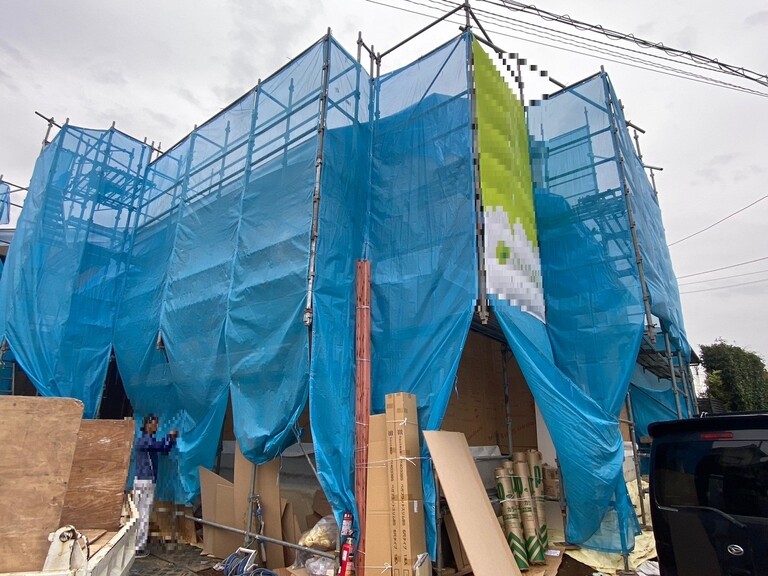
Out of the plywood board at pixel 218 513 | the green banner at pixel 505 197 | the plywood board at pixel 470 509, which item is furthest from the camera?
the plywood board at pixel 218 513

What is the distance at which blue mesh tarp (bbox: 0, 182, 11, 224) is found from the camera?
11884 millimetres

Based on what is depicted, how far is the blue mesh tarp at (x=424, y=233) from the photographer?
485cm

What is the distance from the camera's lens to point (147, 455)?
681 cm

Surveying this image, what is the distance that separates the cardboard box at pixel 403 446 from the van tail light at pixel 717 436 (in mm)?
2431

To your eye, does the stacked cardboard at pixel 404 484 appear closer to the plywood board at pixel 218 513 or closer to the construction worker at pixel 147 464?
the plywood board at pixel 218 513

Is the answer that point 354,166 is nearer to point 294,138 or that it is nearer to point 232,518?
point 294,138

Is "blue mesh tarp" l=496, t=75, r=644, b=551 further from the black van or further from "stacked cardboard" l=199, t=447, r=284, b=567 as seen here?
"stacked cardboard" l=199, t=447, r=284, b=567

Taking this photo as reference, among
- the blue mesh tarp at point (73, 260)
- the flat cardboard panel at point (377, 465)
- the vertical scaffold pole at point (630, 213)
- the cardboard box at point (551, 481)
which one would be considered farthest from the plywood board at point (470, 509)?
the blue mesh tarp at point (73, 260)

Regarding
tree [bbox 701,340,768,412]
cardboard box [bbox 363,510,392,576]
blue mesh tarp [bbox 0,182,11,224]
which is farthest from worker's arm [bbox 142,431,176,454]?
tree [bbox 701,340,768,412]

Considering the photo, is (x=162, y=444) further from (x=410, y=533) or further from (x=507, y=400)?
(x=507, y=400)

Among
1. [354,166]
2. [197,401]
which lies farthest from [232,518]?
→ [354,166]

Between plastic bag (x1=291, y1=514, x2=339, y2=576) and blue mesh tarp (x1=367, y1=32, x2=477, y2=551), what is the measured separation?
1074mm

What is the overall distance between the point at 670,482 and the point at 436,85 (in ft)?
16.6

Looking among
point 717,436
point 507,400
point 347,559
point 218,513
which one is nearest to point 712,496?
point 717,436
